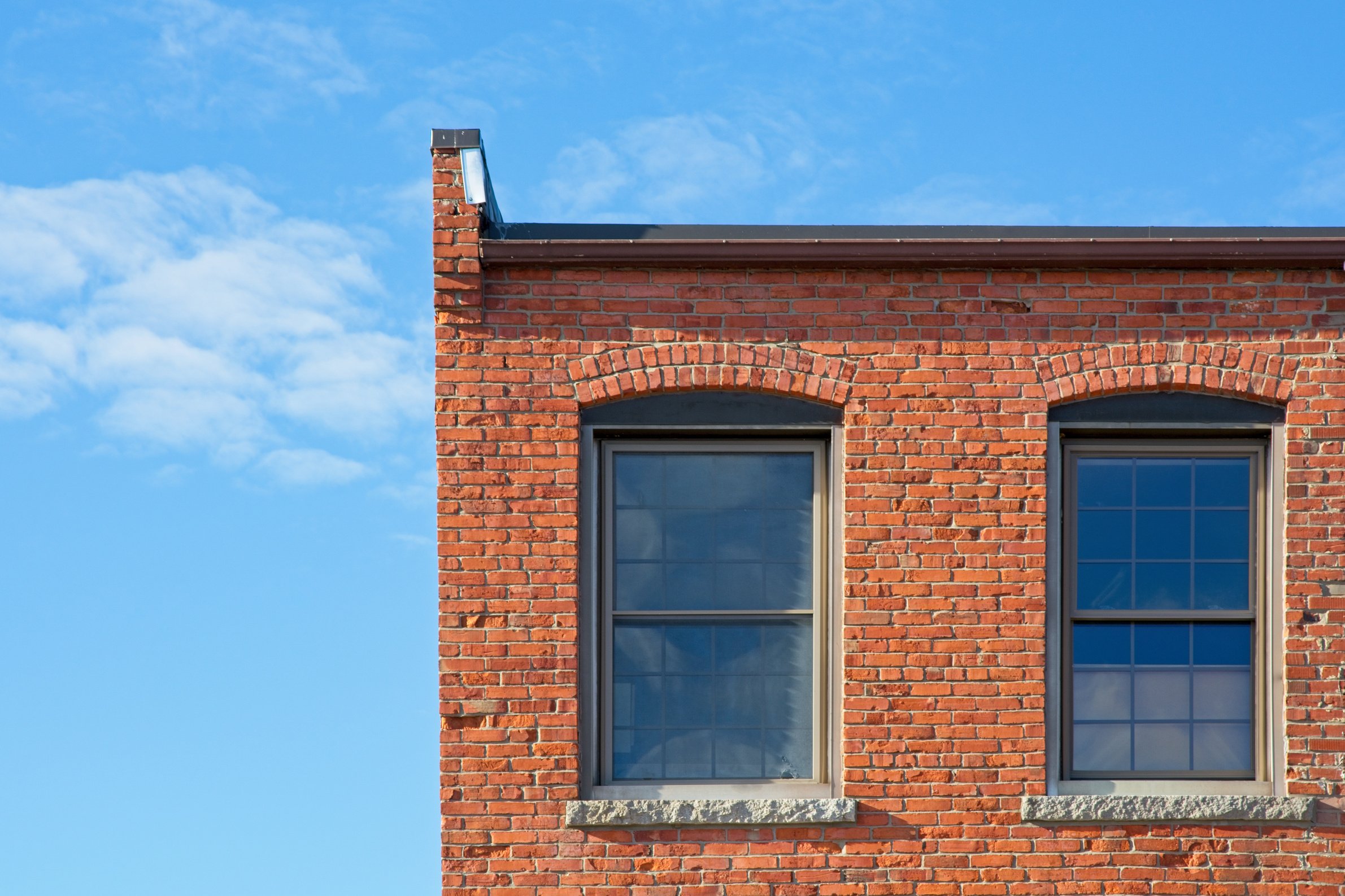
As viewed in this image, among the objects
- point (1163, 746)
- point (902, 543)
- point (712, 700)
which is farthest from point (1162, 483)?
point (712, 700)

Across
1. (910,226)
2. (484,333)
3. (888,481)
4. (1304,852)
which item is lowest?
(1304,852)

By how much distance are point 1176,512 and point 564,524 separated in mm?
3773

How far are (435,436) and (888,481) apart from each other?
107 inches

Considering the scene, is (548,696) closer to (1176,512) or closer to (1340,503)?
(1176,512)

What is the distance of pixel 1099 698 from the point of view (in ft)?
27.9

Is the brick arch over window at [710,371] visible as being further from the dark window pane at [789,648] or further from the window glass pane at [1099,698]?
the window glass pane at [1099,698]

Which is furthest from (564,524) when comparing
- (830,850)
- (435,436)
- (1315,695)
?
(1315,695)

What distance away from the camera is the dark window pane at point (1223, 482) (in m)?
8.56

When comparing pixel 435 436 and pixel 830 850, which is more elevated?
pixel 435 436

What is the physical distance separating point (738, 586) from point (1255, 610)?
3177 mm

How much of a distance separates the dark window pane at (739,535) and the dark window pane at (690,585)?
0.14 meters

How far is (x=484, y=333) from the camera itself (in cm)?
837

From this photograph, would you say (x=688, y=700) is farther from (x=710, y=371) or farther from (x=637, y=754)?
(x=710, y=371)

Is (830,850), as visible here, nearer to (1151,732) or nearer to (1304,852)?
(1151,732)
